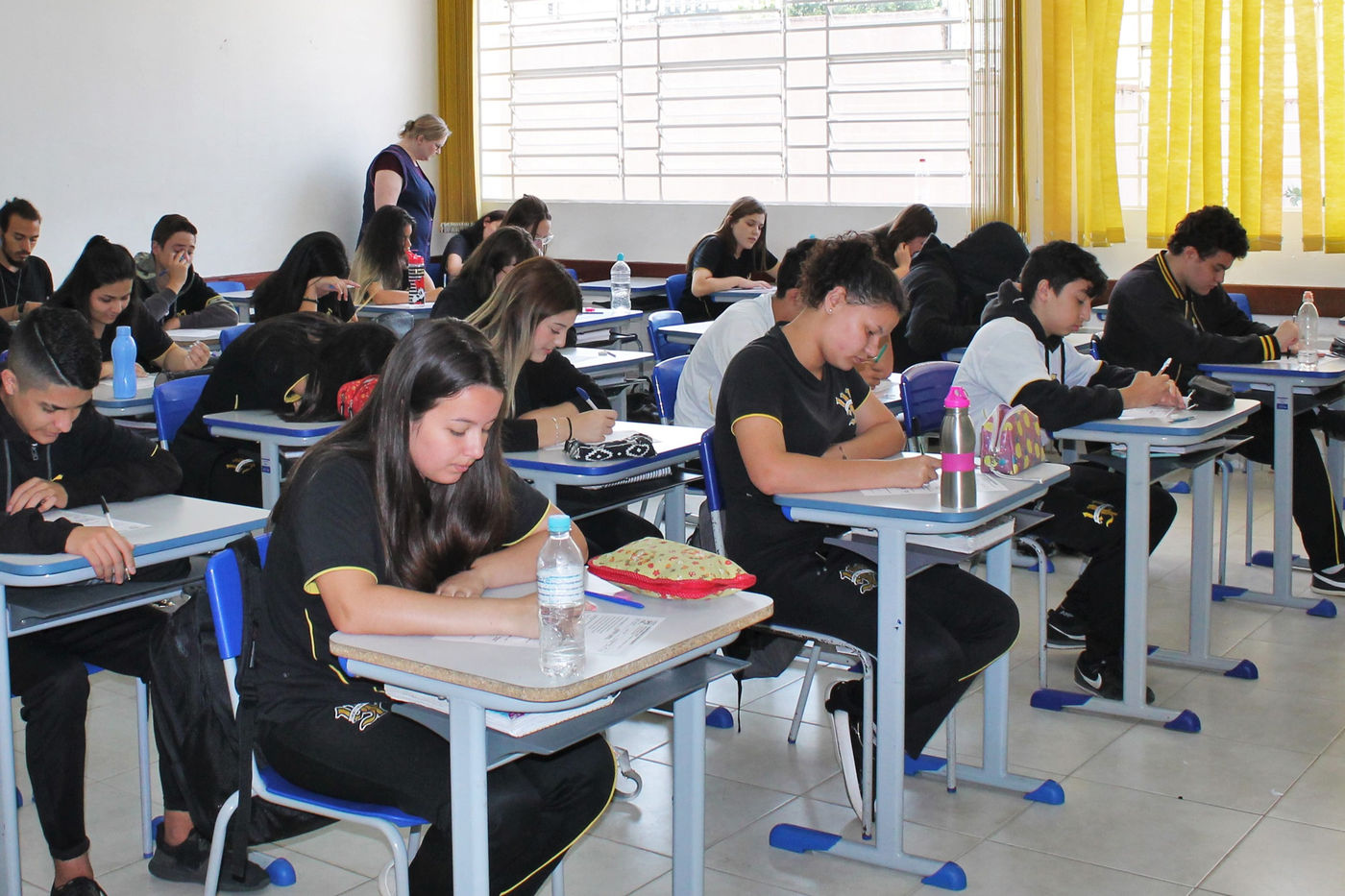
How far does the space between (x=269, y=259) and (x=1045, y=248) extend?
615cm

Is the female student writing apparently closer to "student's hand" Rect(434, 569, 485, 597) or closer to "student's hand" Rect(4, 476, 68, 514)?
"student's hand" Rect(434, 569, 485, 597)

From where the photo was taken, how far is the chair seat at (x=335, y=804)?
1994mm

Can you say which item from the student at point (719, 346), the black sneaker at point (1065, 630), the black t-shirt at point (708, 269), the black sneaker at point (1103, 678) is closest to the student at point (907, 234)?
the black t-shirt at point (708, 269)

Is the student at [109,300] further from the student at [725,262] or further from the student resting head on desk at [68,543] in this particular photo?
the student at [725,262]

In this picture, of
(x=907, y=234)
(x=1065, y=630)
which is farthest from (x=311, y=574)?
(x=907, y=234)

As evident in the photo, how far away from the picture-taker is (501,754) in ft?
6.29

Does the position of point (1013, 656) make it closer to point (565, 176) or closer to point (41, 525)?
point (41, 525)

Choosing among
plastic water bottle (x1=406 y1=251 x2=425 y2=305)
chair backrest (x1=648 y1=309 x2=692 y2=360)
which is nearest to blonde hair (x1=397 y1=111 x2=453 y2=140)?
plastic water bottle (x1=406 y1=251 x2=425 y2=305)

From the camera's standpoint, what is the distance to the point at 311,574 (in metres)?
1.99

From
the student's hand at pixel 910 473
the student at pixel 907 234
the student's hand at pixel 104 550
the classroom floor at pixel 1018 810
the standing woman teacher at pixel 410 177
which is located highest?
the standing woman teacher at pixel 410 177

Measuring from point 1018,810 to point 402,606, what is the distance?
1.73 m

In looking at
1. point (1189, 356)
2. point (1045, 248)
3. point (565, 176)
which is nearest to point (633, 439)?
point (1045, 248)

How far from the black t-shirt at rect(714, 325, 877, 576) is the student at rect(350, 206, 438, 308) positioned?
3525mm

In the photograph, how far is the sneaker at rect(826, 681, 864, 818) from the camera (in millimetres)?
2836
